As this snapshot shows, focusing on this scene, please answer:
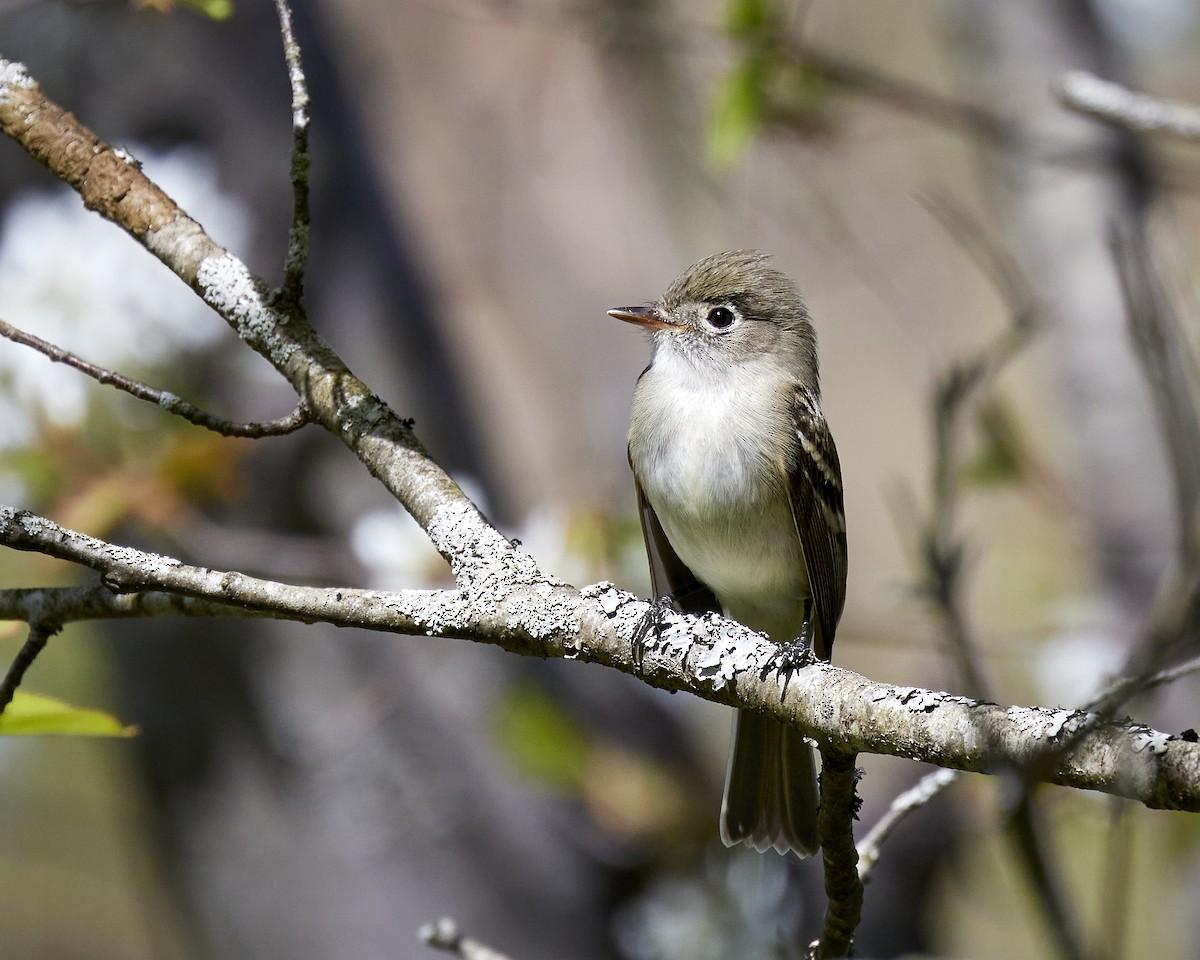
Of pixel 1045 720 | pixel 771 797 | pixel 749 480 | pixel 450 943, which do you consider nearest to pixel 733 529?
pixel 749 480

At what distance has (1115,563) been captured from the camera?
386 cm

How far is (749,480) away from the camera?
8.24 ft

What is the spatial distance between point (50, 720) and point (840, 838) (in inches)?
37.0

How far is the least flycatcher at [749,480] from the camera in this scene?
242 cm

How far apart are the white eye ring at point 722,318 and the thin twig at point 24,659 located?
172cm

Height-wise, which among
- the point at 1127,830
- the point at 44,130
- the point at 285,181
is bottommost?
the point at 1127,830

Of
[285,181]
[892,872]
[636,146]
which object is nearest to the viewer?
[285,181]

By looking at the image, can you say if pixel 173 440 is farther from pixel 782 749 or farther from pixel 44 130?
pixel 782 749

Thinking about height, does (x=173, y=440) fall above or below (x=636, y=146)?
below

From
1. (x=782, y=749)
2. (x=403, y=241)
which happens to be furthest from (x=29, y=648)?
(x=403, y=241)

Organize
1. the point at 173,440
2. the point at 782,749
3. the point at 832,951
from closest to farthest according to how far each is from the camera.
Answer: the point at 832,951 → the point at 782,749 → the point at 173,440

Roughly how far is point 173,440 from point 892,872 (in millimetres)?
2609

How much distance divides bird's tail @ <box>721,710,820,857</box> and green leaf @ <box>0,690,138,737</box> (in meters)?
1.23

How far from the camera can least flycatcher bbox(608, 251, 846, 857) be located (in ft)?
7.93
